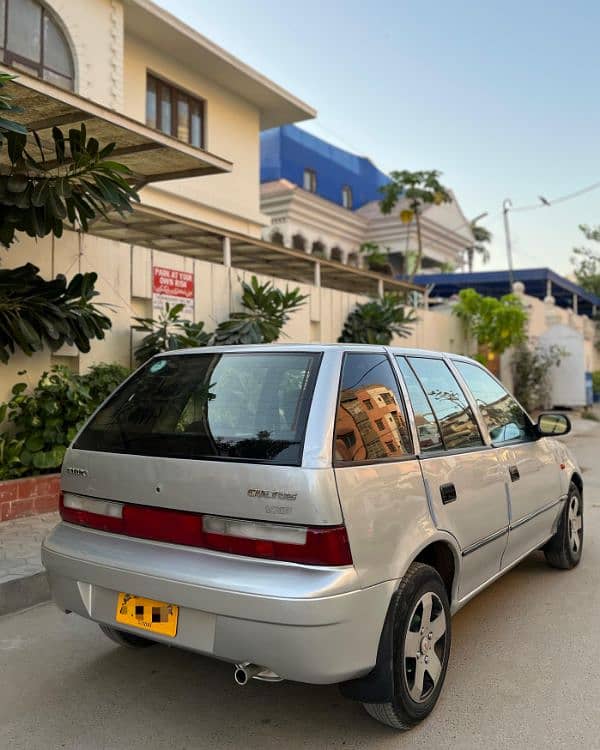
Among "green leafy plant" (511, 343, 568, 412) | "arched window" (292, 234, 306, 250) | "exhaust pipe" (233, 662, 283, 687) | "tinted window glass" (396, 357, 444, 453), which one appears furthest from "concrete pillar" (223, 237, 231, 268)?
"arched window" (292, 234, 306, 250)

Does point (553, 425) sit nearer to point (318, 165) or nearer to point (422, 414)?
point (422, 414)

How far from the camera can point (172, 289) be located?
27.7ft

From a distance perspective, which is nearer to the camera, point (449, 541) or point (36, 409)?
point (449, 541)

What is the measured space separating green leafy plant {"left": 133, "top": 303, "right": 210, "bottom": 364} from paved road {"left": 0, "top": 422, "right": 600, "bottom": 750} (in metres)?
3.94

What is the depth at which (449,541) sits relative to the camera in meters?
3.07

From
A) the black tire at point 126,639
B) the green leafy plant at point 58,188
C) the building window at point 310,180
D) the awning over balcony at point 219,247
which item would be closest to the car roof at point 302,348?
the black tire at point 126,639

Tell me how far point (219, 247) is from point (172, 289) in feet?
8.10

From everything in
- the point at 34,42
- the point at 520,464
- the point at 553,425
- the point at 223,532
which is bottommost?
the point at 223,532

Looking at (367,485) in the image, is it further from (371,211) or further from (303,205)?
(371,211)

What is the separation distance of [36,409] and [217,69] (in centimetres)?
951

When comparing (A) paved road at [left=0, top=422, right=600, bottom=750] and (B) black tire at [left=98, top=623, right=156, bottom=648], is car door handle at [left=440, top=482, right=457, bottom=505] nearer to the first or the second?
(A) paved road at [left=0, top=422, right=600, bottom=750]

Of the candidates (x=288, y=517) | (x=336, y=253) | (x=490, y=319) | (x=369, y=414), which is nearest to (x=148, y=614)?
(x=288, y=517)

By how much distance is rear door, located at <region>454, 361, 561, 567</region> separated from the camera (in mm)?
3918

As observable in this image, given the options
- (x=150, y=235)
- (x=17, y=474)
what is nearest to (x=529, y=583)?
(x=17, y=474)
